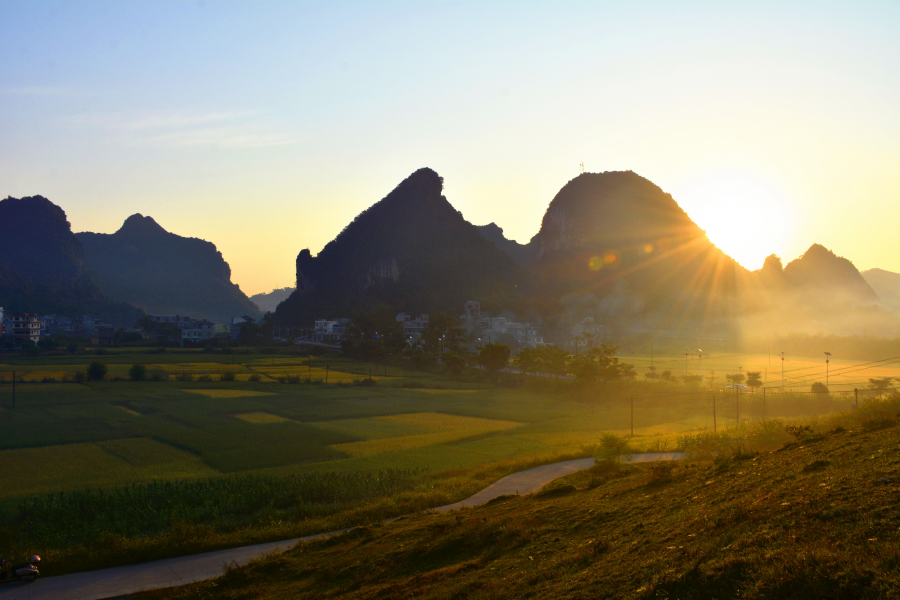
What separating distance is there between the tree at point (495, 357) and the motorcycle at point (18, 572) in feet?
155

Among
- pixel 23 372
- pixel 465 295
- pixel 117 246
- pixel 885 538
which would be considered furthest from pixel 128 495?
pixel 117 246

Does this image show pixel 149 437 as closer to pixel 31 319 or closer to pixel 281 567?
pixel 281 567

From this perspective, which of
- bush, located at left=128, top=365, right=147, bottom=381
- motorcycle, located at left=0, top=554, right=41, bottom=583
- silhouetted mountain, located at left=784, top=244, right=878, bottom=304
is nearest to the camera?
motorcycle, located at left=0, top=554, right=41, bottom=583

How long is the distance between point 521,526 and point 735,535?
3.83 meters

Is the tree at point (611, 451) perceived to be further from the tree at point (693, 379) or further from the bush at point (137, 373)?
the bush at point (137, 373)

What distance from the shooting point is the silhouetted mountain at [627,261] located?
99250mm

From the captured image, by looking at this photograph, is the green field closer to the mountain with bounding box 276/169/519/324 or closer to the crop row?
the crop row

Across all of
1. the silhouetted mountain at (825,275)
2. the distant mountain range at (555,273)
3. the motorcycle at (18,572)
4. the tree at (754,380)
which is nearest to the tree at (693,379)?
the tree at (754,380)

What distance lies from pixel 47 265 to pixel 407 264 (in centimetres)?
7298

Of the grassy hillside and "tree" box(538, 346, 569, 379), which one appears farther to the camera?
"tree" box(538, 346, 569, 379)

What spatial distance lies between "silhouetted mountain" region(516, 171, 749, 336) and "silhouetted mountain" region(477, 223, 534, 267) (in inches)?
1054

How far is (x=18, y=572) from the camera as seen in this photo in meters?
10.1

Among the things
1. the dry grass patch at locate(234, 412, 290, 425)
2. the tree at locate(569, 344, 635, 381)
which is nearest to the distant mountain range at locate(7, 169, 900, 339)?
the tree at locate(569, 344, 635, 381)

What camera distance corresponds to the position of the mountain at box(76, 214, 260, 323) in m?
169
